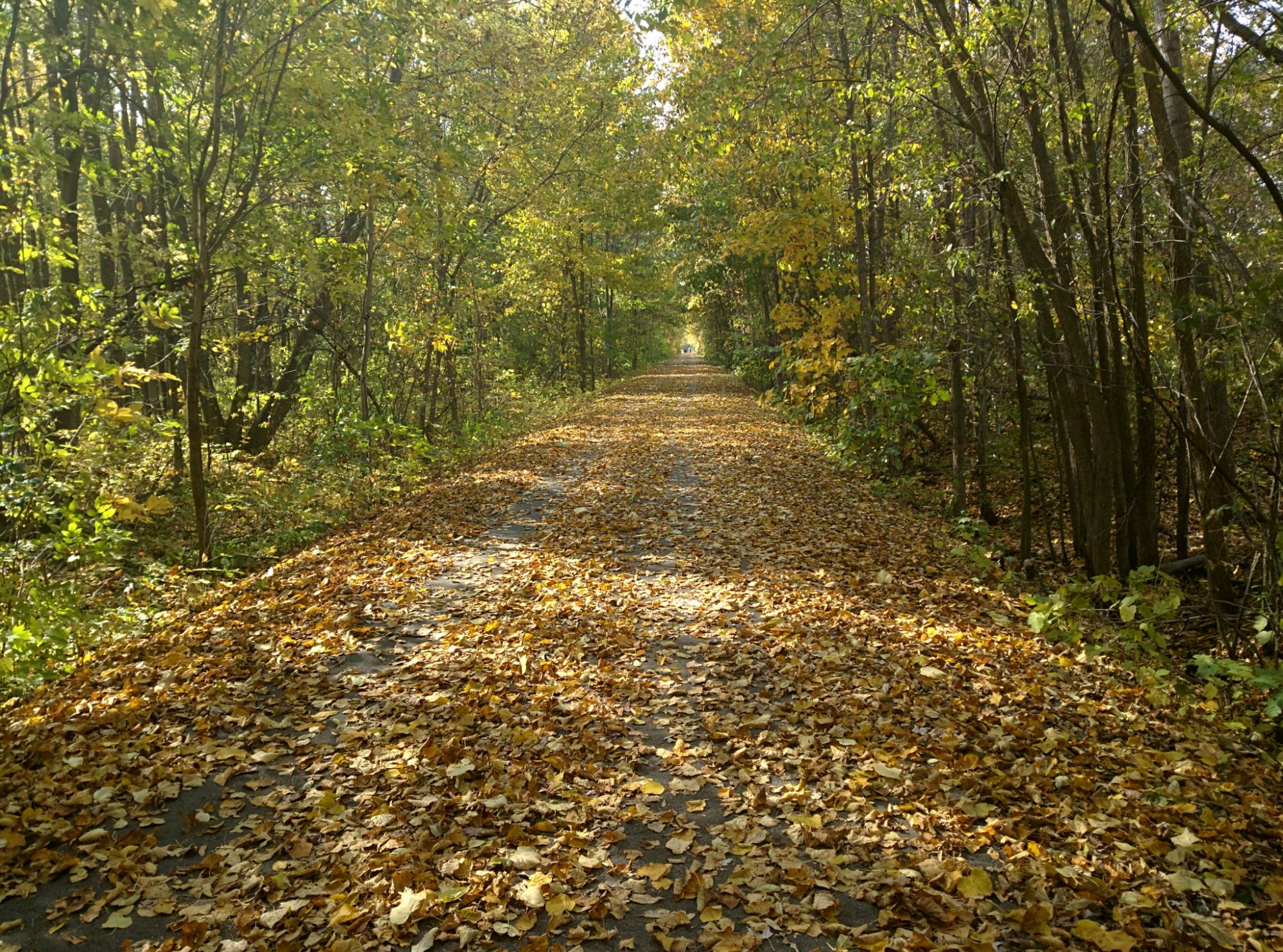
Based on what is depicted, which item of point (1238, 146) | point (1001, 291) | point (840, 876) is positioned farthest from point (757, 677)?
point (1001, 291)

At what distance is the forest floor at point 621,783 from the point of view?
304 cm

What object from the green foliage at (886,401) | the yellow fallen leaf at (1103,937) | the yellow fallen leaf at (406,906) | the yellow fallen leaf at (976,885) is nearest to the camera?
the yellow fallen leaf at (1103,937)

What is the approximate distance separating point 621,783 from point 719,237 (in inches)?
→ 659

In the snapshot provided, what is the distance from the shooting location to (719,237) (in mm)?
18859

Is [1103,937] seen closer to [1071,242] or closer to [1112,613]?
[1112,613]

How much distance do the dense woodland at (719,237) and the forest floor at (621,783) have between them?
1080 mm

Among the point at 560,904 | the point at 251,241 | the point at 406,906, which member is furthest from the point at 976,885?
the point at 251,241

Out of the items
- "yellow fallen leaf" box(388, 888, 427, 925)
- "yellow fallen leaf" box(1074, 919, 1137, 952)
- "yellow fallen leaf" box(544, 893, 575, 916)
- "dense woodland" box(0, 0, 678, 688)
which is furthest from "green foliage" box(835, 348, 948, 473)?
"yellow fallen leaf" box(388, 888, 427, 925)

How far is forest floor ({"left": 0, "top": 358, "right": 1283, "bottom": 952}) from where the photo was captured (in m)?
3.04

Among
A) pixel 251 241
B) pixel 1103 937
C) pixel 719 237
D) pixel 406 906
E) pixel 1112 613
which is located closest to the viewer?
pixel 1103 937

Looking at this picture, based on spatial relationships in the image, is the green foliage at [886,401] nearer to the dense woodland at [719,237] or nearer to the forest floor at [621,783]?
the dense woodland at [719,237]

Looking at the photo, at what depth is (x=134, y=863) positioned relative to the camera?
131 inches

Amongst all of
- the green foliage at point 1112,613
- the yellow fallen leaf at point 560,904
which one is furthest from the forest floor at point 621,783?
the green foliage at point 1112,613

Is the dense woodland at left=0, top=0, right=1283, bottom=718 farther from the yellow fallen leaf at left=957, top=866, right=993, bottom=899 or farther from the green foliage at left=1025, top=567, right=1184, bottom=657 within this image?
the yellow fallen leaf at left=957, top=866, right=993, bottom=899
